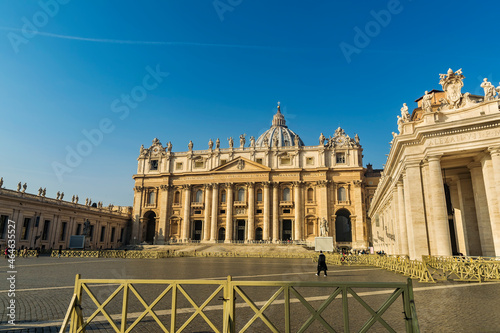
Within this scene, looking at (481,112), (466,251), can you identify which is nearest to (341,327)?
(481,112)

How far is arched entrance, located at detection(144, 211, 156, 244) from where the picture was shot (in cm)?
6536

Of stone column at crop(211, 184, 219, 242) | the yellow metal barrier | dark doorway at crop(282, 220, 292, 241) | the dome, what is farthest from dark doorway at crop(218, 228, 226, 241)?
the yellow metal barrier

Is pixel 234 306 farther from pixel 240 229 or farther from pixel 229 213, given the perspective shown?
pixel 240 229

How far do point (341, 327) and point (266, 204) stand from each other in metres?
51.7

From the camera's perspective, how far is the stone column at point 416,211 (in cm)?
1788

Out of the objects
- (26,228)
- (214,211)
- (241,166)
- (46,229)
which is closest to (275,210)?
(241,166)

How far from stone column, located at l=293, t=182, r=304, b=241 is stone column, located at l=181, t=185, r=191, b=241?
20891mm

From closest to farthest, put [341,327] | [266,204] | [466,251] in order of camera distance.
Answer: [341,327]
[466,251]
[266,204]

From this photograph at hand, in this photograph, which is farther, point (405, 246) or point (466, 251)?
point (405, 246)

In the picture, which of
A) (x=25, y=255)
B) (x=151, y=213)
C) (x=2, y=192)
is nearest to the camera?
(x=25, y=255)

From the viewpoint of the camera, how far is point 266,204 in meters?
57.7

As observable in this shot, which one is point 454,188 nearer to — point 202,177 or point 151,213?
point 202,177

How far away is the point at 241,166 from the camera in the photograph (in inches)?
2362

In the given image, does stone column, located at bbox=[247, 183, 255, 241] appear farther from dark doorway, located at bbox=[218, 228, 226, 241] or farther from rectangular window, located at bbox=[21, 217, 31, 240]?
rectangular window, located at bbox=[21, 217, 31, 240]
